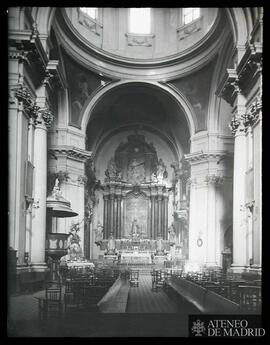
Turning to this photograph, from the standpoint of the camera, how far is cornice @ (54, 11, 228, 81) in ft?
78.4

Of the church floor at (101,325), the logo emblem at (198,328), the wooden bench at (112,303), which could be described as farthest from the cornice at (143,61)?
the logo emblem at (198,328)

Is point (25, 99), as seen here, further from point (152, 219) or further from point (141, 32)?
point (152, 219)

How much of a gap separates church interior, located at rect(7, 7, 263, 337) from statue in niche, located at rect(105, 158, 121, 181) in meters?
0.08

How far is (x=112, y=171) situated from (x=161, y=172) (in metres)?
3.49

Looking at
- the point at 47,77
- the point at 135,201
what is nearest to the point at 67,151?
the point at 47,77

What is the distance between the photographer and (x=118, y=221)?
35.0 metres

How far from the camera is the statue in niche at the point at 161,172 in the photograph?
117 feet

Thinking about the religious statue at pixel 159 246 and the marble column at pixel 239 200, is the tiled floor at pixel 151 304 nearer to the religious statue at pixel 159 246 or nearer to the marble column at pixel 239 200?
the marble column at pixel 239 200

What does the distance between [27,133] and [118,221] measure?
1945 cm

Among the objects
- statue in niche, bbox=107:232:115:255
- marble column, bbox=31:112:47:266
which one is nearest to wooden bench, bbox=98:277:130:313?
marble column, bbox=31:112:47:266

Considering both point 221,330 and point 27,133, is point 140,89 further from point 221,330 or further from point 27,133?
point 221,330

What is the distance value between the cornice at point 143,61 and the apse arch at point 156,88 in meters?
0.40
